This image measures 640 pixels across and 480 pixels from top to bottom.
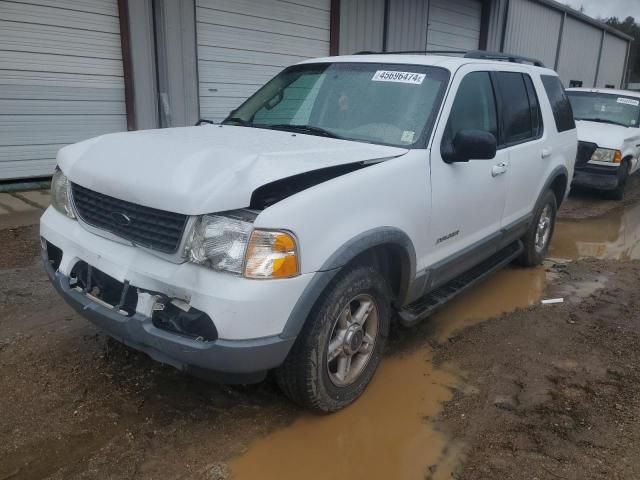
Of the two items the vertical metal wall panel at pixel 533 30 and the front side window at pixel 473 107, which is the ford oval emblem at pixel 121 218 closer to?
the front side window at pixel 473 107

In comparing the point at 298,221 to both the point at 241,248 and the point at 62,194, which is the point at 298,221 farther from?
the point at 62,194

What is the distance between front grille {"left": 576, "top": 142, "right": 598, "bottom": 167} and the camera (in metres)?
8.86

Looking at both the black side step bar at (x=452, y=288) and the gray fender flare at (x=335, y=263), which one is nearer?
the gray fender flare at (x=335, y=263)

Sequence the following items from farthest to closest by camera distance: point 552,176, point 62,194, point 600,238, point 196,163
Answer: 1. point 600,238
2. point 552,176
3. point 62,194
4. point 196,163

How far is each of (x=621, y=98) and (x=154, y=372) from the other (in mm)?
10082

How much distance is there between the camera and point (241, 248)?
2451mm

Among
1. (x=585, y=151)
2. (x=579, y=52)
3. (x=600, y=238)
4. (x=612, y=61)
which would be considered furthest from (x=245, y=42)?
(x=612, y=61)

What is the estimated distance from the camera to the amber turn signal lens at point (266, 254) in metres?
2.44

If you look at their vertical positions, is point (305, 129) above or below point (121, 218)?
above

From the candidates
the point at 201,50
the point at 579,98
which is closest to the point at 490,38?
the point at 579,98

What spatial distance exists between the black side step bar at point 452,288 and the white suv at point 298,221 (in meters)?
0.02

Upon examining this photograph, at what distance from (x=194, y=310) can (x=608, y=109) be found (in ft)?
32.6

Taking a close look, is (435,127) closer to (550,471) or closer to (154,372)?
(550,471)

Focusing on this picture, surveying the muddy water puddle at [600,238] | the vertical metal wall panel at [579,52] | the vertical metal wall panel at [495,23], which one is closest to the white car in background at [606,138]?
the muddy water puddle at [600,238]
